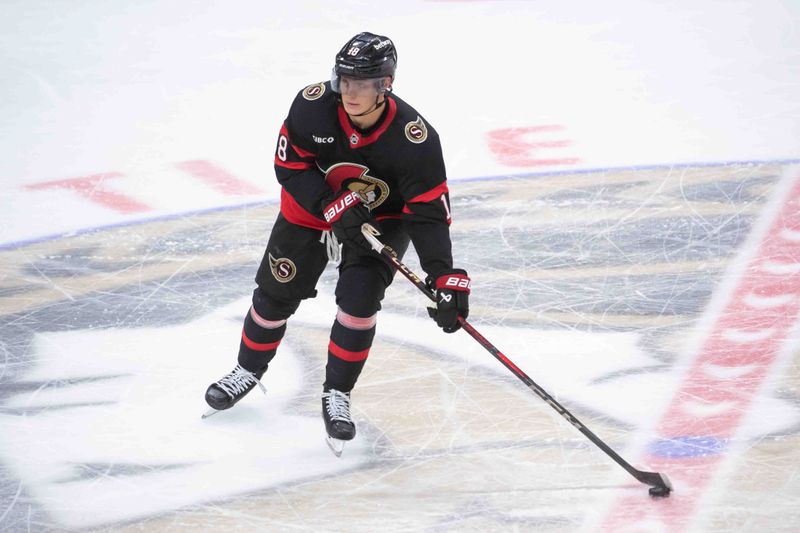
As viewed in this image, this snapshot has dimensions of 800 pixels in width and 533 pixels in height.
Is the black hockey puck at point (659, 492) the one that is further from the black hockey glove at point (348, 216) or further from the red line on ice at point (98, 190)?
the red line on ice at point (98, 190)

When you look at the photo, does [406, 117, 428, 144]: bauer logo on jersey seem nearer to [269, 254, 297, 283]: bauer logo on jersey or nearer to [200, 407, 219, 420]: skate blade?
[269, 254, 297, 283]: bauer logo on jersey

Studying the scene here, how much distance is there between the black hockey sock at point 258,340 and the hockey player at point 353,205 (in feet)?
0.10

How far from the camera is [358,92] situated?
306 cm

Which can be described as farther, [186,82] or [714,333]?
[186,82]

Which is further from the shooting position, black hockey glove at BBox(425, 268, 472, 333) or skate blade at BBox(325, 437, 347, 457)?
skate blade at BBox(325, 437, 347, 457)

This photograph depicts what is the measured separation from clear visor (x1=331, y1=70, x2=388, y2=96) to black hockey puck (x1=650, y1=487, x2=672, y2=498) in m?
1.23

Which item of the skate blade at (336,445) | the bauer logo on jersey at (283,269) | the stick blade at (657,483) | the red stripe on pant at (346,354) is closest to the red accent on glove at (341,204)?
Answer: the bauer logo on jersey at (283,269)

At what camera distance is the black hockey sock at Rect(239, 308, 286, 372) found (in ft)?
11.5

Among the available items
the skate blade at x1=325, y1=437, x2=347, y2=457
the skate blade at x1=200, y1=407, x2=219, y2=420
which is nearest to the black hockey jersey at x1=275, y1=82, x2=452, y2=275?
the skate blade at x1=325, y1=437, x2=347, y2=457

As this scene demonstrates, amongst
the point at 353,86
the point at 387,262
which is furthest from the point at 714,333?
the point at 353,86

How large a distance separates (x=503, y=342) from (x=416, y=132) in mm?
1067

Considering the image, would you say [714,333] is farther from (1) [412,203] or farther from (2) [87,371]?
(2) [87,371]

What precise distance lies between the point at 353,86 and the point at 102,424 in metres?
1.26

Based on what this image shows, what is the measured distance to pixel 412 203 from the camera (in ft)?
10.3
